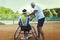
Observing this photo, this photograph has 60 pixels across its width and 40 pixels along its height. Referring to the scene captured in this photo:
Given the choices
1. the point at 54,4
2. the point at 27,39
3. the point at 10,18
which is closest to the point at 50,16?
the point at 54,4

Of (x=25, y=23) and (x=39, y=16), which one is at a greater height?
(x=39, y=16)

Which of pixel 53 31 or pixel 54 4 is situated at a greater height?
pixel 54 4

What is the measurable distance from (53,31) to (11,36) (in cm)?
149

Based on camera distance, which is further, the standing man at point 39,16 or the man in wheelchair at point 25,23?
the standing man at point 39,16

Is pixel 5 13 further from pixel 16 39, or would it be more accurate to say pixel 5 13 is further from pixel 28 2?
pixel 16 39

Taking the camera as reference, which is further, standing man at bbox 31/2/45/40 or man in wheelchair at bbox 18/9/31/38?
standing man at bbox 31/2/45/40

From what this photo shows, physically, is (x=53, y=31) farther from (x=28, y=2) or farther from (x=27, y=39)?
(x=27, y=39)

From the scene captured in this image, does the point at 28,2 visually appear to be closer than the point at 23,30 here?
Result: No

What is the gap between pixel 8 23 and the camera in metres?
8.13

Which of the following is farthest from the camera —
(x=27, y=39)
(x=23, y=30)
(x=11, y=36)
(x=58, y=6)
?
(x=58, y=6)

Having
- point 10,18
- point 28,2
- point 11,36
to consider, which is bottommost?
point 11,36

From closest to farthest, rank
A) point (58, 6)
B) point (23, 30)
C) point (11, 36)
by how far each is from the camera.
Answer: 1. point (23, 30)
2. point (11, 36)
3. point (58, 6)

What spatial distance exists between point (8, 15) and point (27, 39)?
2.01 metres

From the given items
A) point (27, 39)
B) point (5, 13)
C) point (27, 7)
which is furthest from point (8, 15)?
point (27, 39)
